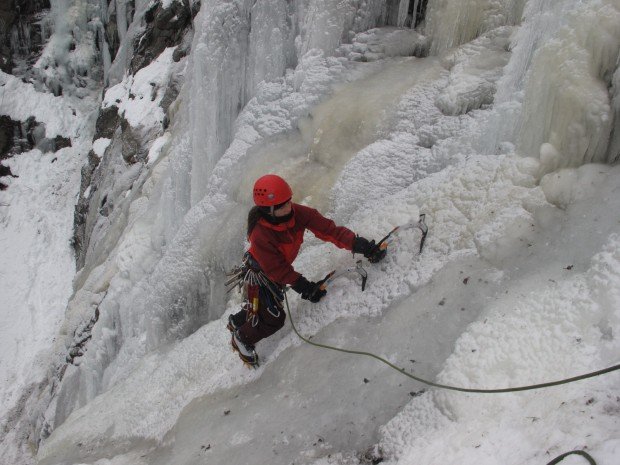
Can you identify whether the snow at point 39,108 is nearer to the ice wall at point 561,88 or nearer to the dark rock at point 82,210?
the dark rock at point 82,210

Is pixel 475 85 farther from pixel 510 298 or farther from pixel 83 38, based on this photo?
pixel 83 38

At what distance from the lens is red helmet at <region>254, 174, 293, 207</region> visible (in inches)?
104

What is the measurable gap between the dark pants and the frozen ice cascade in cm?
15

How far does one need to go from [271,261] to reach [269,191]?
446 millimetres

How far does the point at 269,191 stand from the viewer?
8.68 feet

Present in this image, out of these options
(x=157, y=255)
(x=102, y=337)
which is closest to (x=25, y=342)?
(x=102, y=337)

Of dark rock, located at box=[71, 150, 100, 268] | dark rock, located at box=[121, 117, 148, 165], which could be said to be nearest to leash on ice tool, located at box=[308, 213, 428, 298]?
dark rock, located at box=[121, 117, 148, 165]

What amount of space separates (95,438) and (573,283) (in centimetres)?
410

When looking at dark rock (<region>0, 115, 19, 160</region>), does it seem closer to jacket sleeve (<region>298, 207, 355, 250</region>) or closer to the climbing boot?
the climbing boot

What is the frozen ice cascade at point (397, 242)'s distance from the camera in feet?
6.48

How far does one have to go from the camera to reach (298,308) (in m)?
3.30

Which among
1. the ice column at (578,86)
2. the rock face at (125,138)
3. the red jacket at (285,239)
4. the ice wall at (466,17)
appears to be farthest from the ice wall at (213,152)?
the rock face at (125,138)

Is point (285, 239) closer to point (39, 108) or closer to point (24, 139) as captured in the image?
point (24, 139)

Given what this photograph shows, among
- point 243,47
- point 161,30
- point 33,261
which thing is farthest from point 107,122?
point 243,47
